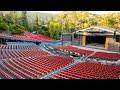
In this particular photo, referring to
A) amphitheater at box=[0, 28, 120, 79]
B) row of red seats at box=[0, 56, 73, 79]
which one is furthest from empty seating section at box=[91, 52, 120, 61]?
row of red seats at box=[0, 56, 73, 79]

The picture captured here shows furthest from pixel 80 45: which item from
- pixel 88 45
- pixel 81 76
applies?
pixel 81 76

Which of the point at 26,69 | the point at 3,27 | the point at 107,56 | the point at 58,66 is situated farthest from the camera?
the point at 107,56

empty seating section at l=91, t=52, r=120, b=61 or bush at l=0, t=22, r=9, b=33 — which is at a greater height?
bush at l=0, t=22, r=9, b=33

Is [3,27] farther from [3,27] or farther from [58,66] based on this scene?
[58,66]

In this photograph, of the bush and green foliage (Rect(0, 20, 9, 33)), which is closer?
green foliage (Rect(0, 20, 9, 33))

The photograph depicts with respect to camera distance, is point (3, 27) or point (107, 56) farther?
point (107, 56)

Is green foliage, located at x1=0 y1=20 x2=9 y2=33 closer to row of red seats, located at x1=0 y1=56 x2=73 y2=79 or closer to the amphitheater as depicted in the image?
the amphitheater

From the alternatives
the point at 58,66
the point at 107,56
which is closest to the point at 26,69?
the point at 58,66

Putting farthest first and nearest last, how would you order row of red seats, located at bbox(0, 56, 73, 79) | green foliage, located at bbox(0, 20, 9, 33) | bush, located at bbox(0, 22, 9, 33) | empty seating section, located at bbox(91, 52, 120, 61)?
empty seating section, located at bbox(91, 52, 120, 61) → bush, located at bbox(0, 22, 9, 33) → green foliage, located at bbox(0, 20, 9, 33) → row of red seats, located at bbox(0, 56, 73, 79)

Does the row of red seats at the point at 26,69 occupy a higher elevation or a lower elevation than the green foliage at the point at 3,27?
lower

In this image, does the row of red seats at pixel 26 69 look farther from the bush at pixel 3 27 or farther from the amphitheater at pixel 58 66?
the bush at pixel 3 27

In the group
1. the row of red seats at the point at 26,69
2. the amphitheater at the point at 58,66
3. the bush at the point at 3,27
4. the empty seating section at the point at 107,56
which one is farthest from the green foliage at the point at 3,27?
the empty seating section at the point at 107,56
